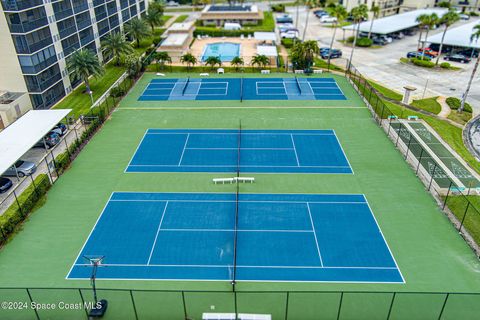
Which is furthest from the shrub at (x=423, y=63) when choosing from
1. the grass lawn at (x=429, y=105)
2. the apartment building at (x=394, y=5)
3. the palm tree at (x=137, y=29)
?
the palm tree at (x=137, y=29)

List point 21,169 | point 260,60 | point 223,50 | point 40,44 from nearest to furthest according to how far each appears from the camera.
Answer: point 21,169
point 40,44
point 260,60
point 223,50

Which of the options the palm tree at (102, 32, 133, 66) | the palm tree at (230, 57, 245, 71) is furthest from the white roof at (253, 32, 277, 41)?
the palm tree at (102, 32, 133, 66)

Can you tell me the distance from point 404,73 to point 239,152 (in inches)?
1213

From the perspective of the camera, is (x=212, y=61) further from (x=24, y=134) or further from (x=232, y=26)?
(x=232, y=26)

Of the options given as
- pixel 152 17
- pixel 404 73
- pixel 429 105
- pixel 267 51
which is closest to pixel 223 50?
pixel 267 51

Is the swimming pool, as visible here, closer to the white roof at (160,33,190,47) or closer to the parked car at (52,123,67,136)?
the white roof at (160,33,190,47)

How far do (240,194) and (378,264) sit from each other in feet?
30.1

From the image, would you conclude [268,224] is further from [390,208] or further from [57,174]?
[57,174]

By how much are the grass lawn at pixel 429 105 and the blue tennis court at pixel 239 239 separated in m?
19.0

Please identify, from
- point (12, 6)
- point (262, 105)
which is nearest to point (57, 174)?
point (12, 6)

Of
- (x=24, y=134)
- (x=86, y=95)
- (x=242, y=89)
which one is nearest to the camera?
(x=24, y=134)

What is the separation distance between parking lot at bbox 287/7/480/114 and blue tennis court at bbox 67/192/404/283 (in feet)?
82.3

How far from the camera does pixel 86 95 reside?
40.9 meters

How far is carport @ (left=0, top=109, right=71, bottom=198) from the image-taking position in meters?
25.1
